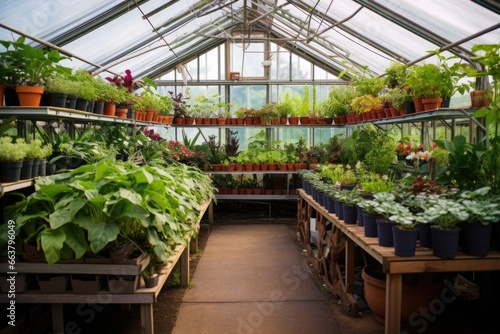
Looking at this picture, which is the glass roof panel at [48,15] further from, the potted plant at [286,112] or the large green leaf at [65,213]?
the potted plant at [286,112]

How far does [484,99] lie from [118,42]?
478cm

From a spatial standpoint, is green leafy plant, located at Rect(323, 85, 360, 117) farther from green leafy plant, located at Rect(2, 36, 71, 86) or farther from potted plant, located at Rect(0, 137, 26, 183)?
potted plant, located at Rect(0, 137, 26, 183)

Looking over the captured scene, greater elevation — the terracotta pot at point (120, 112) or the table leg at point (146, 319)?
the terracotta pot at point (120, 112)

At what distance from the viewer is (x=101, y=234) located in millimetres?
2344

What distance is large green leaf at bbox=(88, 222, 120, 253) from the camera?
2.30 meters

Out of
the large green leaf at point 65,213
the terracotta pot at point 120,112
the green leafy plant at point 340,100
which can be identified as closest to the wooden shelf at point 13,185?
the large green leaf at point 65,213

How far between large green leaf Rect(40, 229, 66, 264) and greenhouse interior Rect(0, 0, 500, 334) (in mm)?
12

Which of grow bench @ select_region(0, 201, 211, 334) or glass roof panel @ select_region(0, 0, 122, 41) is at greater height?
glass roof panel @ select_region(0, 0, 122, 41)

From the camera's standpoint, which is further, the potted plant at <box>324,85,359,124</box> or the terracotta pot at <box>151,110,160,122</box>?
the potted plant at <box>324,85,359,124</box>

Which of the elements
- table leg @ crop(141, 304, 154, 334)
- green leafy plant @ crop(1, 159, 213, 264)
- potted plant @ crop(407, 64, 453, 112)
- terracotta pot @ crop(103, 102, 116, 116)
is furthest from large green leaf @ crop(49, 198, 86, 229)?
potted plant @ crop(407, 64, 453, 112)

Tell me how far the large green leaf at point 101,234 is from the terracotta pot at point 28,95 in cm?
108

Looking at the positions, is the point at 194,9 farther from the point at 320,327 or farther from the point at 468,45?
the point at 320,327

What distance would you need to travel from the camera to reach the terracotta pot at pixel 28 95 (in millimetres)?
2768

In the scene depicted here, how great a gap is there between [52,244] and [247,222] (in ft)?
16.8
